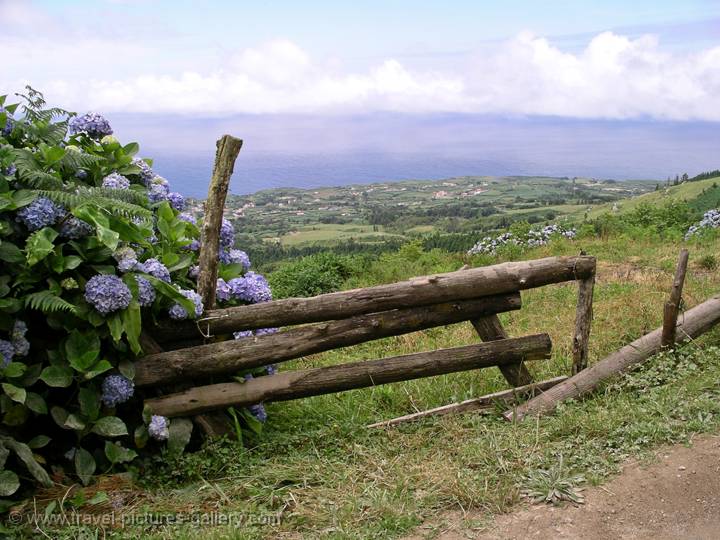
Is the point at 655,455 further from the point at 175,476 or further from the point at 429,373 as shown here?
the point at 175,476

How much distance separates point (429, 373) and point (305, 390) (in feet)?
3.39

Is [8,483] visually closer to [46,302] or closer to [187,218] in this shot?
[46,302]

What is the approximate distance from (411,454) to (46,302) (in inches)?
102

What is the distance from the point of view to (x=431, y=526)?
3.83m

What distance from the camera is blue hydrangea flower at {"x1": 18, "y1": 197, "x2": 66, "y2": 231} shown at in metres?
4.34

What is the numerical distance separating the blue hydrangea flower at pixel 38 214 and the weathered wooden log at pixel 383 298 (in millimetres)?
1070

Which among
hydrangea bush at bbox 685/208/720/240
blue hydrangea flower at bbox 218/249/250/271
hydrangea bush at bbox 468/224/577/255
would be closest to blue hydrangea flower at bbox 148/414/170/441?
blue hydrangea flower at bbox 218/249/250/271

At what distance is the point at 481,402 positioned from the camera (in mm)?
5645

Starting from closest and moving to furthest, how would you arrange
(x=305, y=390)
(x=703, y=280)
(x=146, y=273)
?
1. (x=146, y=273)
2. (x=305, y=390)
3. (x=703, y=280)

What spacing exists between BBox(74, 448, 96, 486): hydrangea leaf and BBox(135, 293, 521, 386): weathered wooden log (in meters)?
0.57

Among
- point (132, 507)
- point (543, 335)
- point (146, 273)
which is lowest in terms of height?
point (132, 507)

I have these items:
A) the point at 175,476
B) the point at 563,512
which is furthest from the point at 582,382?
the point at 175,476

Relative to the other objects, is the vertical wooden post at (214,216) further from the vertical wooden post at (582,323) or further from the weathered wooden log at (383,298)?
the vertical wooden post at (582,323)

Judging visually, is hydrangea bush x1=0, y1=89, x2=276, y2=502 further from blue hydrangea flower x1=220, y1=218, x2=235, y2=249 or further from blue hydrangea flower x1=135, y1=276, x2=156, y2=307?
blue hydrangea flower x1=220, y1=218, x2=235, y2=249
